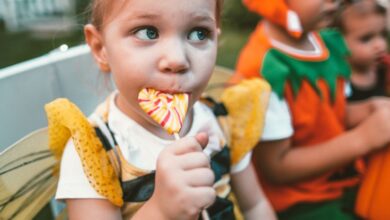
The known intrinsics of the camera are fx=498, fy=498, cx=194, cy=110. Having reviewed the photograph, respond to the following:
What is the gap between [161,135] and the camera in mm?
985

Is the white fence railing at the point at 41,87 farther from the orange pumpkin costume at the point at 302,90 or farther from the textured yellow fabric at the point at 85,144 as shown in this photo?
the orange pumpkin costume at the point at 302,90

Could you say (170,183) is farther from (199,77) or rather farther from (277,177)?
(277,177)

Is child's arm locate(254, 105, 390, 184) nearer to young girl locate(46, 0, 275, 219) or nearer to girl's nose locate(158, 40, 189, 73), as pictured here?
young girl locate(46, 0, 275, 219)

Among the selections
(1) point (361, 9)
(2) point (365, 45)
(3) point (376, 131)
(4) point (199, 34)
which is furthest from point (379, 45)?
(4) point (199, 34)

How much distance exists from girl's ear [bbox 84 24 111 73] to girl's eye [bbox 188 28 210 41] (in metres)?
0.19

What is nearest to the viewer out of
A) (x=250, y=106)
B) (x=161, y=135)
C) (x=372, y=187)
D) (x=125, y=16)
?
(x=125, y=16)

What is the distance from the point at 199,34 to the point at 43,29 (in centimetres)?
370

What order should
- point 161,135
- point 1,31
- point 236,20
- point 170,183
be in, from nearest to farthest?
point 170,183, point 161,135, point 1,31, point 236,20

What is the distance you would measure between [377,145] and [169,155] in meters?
0.73

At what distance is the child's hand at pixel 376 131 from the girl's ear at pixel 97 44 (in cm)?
70

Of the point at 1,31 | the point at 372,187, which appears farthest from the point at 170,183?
the point at 1,31

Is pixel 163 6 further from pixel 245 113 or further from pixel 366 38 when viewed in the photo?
pixel 366 38

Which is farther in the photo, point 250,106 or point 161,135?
point 250,106

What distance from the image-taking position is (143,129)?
0.97m
